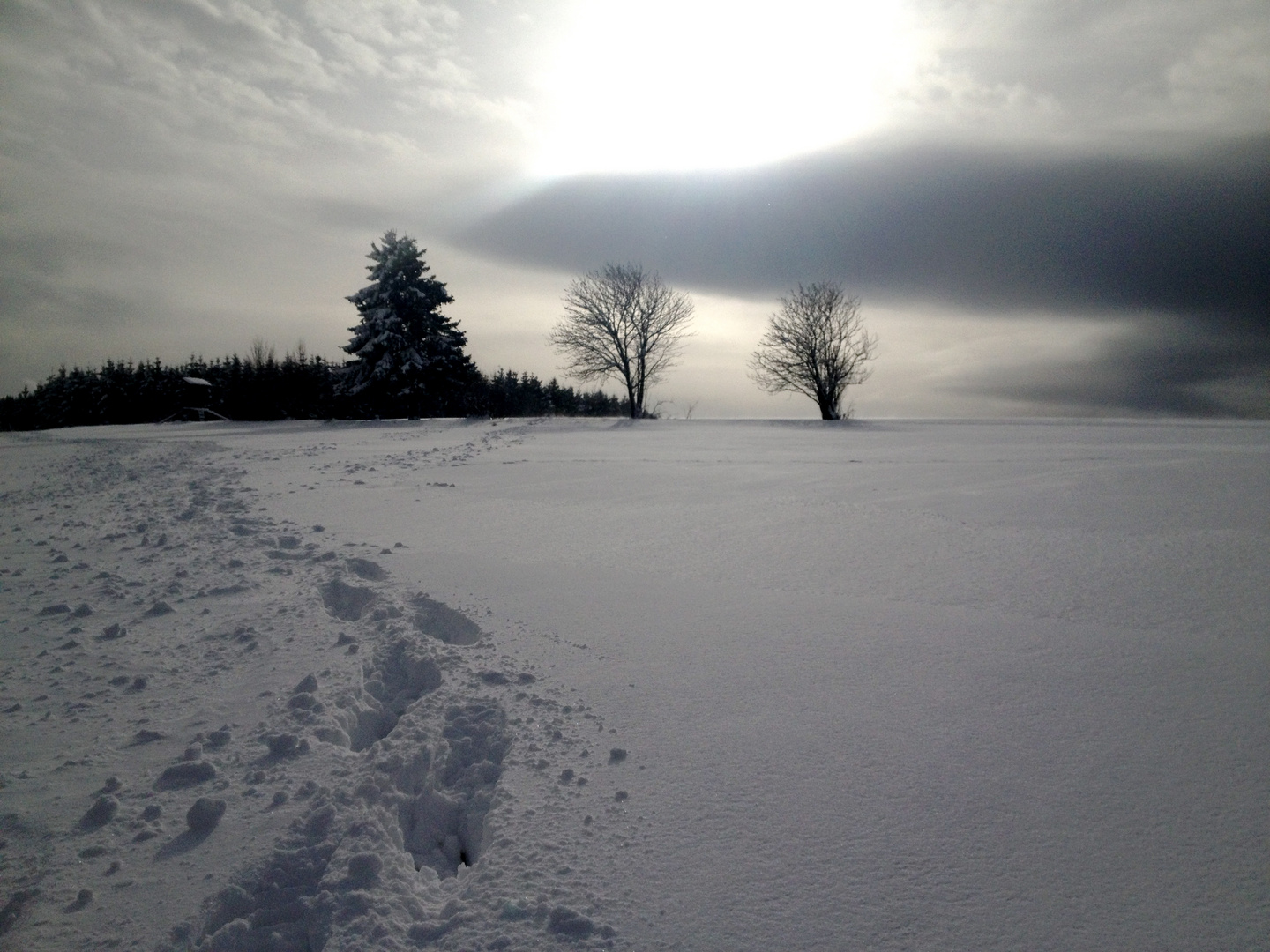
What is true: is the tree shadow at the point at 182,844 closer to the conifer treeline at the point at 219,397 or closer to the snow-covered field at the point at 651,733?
the snow-covered field at the point at 651,733

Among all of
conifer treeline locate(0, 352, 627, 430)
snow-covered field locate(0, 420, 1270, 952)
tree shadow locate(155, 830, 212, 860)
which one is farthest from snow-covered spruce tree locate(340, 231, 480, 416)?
tree shadow locate(155, 830, 212, 860)

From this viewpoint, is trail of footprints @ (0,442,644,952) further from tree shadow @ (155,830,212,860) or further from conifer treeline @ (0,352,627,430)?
conifer treeline @ (0,352,627,430)

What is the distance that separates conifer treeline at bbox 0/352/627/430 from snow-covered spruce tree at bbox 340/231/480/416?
2.55 ft

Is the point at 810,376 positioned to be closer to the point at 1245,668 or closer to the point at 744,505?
the point at 744,505

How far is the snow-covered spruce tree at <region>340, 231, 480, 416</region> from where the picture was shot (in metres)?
31.5

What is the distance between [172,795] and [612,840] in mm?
1688

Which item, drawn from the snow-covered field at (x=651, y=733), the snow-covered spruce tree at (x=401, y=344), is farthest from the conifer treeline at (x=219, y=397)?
the snow-covered field at (x=651, y=733)

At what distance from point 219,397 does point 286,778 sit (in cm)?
5274

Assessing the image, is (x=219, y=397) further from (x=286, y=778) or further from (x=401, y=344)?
(x=286, y=778)

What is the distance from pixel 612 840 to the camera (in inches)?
90.1

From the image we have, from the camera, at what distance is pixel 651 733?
2893 millimetres

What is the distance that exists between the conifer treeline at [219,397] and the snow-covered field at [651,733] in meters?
29.8

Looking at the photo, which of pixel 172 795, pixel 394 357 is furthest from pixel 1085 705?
pixel 394 357

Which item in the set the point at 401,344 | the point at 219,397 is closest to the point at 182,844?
the point at 401,344
